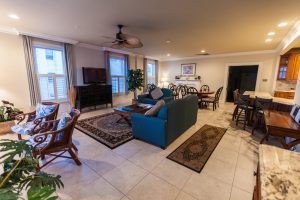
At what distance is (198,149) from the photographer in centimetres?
268

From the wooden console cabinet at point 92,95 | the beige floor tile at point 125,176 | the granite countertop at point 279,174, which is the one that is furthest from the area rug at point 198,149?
the wooden console cabinet at point 92,95

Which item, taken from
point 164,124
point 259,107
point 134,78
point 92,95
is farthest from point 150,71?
point 164,124

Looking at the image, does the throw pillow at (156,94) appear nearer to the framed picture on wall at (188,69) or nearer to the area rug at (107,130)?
the area rug at (107,130)

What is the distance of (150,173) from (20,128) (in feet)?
8.12

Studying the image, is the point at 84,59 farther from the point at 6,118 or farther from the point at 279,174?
the point at 279,174

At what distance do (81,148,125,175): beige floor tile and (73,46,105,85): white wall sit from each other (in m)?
3.79

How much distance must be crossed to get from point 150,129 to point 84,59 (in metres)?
4.28

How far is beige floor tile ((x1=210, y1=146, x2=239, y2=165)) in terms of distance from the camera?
2.38m

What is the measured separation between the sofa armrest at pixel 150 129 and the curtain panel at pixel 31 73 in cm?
349

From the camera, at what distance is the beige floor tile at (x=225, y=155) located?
2.38 m

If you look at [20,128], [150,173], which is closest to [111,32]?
[20,128]

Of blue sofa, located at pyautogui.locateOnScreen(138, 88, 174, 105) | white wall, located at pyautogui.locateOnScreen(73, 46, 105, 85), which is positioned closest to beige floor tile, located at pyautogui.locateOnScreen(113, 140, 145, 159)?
blue sofa, located at pyautogui.locateOnScreen(138, 88, 174, 105)

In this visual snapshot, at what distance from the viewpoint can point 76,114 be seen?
7.27ft

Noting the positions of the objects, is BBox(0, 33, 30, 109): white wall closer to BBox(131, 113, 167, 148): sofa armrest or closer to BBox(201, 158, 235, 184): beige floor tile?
BBox(131, 113, 167, 148): sofa armrest
